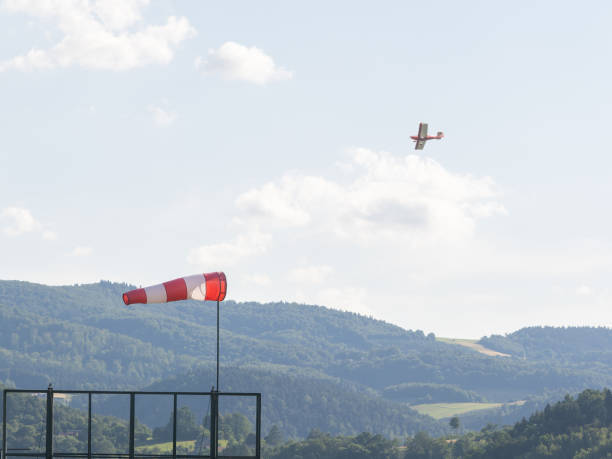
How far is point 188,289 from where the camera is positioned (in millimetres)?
30031

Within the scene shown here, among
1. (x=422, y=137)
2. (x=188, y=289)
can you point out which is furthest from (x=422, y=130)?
(x=188, y=289)

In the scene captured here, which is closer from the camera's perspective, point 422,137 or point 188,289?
point 188,289

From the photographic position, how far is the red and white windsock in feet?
96.9

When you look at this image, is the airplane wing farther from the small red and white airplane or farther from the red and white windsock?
the red and white windsock

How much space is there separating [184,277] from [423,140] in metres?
30.8

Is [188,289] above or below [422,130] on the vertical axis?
below

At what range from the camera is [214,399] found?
27.4m

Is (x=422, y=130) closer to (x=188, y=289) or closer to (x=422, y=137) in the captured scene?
(x=422, y=137)

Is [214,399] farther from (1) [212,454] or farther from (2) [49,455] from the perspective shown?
(2) [49,455]

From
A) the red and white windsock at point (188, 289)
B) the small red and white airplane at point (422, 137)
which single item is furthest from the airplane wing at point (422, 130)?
the red and white windsock at point (188, 289)

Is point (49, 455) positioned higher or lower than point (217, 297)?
lower

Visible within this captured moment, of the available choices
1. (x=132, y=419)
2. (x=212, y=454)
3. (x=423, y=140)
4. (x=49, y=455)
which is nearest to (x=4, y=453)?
(x=49, y=455)

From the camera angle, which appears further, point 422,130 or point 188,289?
point 422,130

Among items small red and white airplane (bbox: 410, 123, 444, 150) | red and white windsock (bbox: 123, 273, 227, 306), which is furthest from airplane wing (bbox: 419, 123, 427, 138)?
red and white windsock (bbox: 123, 273, 227, 306)
